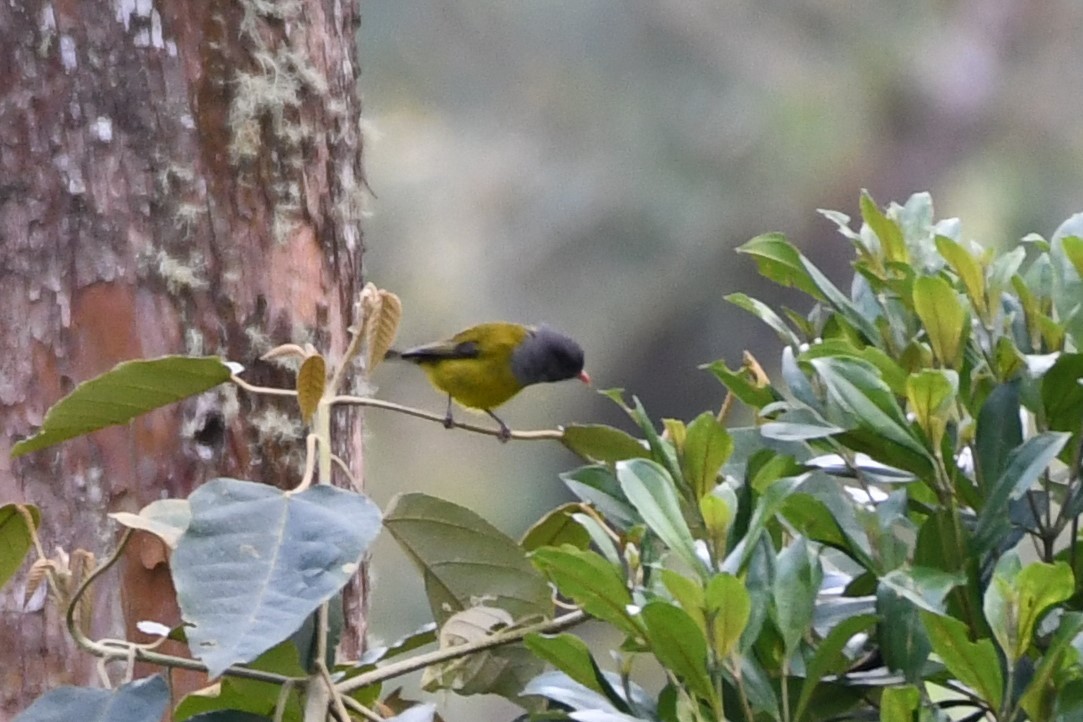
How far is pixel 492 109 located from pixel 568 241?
2.83 ft

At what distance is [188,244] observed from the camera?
1263 millimetres

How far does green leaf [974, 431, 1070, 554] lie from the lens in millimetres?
803

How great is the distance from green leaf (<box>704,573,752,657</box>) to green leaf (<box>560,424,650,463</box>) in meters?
0.46

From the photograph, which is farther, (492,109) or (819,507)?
(492,109)

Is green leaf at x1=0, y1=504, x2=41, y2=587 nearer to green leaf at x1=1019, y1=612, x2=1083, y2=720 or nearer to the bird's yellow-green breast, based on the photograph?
green leaf at x1=1019, y1=612, x2=1083, y2=720

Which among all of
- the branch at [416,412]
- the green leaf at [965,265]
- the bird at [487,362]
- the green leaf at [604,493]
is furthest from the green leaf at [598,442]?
the bird at [487,362]

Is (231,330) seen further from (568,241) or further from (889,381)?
(568,241)

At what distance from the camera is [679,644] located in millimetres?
759

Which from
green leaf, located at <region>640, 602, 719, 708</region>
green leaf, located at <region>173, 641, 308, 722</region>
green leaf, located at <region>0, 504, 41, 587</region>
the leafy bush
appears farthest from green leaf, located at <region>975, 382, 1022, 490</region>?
green leaf, located at <region>0, 504, 41, 587</region>

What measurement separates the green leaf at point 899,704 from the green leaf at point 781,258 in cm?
43

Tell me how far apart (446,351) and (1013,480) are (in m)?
2.08

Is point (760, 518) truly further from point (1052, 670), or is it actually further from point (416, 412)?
point (416, 412)

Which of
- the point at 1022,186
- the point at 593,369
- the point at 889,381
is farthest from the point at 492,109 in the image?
the point at 889,381

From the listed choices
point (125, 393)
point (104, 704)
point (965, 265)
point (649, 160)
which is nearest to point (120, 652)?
point (104, 704)
